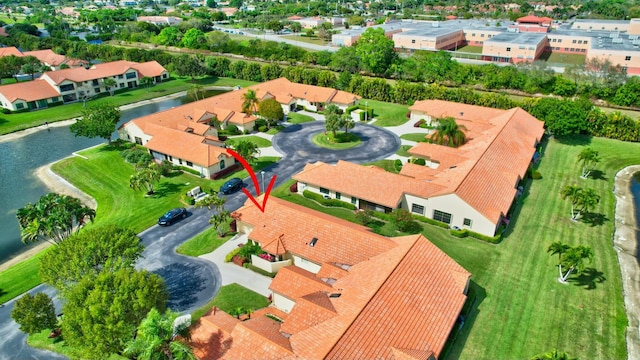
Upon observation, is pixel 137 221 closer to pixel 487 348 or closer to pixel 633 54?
pixel 487 348

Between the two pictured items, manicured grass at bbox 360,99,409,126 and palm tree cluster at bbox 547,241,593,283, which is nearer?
palm tree cluster at bbox 547,241,593,283

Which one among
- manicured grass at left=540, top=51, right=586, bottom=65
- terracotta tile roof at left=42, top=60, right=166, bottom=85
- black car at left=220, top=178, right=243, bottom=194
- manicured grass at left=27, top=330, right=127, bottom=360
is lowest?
manicured grass at left=27, top=330, right=127, bottom=360

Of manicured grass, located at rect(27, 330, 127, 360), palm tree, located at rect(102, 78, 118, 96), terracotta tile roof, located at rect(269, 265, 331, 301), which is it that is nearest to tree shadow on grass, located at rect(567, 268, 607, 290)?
terracotta tile roof, located at rect(269, 265, 331, 301)

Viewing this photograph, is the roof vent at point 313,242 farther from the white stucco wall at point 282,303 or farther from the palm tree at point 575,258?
the palm tree at point 575,258

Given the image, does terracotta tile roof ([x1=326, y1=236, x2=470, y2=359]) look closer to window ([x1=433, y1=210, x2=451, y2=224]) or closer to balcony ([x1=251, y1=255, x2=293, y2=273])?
window ([x1=433, y1=210, x2=451, y2=224])

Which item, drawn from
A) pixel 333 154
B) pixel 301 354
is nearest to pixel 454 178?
pixel 333 154
